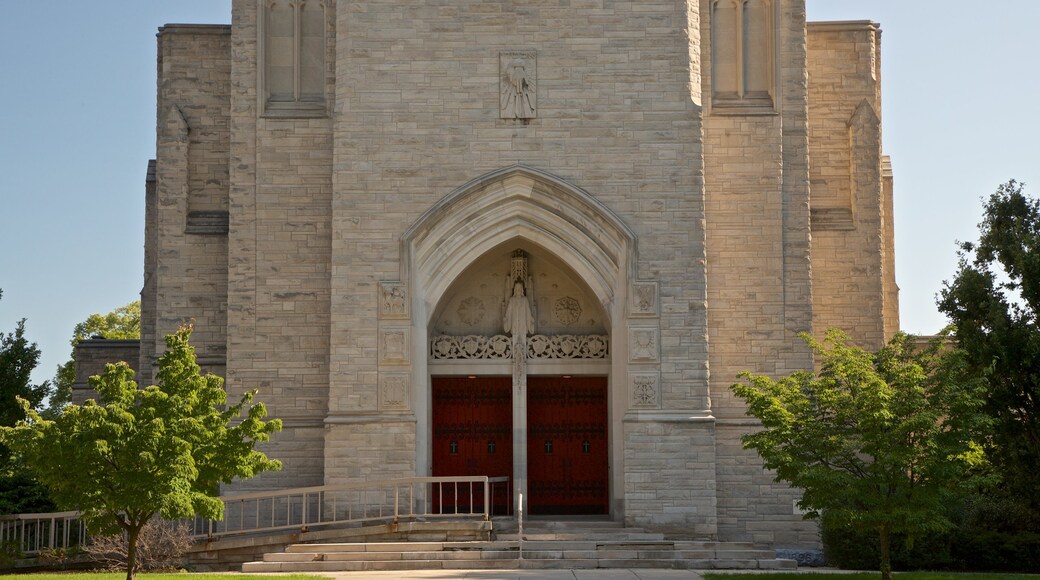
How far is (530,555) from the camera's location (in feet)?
63.5

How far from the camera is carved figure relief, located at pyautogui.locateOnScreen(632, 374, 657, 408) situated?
71.1 feet

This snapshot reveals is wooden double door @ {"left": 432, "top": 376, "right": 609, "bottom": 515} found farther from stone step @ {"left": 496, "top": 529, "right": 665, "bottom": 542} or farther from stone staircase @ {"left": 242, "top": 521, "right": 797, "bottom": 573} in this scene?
stone staircase @ {"left": 242, "top": 521, "right": 797, "bottom": 573}

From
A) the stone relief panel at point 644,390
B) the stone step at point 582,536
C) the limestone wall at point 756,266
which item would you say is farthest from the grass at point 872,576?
the stone relief panel at point 644,390

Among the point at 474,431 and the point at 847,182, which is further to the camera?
the point at 847,182

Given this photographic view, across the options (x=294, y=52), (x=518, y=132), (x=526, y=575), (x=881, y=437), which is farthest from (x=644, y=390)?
(x=294, y=52)

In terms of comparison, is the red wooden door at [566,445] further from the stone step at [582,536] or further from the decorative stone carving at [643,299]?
the stone step at [582,536]

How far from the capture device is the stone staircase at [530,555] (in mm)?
19078

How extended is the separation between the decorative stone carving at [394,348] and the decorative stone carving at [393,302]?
35 cm

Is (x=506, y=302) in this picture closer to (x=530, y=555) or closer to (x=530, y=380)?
(x=530, y=380)

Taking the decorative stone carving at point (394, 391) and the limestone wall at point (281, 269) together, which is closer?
the decorative stone carving at point (394, 391)

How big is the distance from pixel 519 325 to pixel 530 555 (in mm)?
5106

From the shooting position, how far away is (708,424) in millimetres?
21641

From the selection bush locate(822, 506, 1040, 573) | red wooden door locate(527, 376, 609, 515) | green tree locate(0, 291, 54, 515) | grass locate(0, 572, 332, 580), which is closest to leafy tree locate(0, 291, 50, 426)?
green tree locate(0, 291, 54, 515)

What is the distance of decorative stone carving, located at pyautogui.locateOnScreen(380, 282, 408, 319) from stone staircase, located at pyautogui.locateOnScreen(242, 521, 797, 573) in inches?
158
